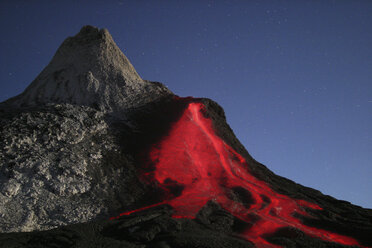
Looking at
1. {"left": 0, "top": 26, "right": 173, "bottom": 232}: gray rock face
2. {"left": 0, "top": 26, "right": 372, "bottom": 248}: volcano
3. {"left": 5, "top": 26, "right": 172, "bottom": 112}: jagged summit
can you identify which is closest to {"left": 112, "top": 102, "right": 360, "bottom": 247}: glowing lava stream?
{"left": 0, "top": 26, "right": 372, "bottom": 248}: volcano

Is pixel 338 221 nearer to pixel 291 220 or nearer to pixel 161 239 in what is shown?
pixel 291 220

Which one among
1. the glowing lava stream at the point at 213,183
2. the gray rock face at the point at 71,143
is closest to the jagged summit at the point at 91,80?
the gray rock face at the point at 71,143

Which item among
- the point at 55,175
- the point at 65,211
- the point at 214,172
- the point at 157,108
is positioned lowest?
the point at 65,211

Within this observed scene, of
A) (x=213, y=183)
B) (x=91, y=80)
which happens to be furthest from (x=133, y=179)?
(x=91, y=80)

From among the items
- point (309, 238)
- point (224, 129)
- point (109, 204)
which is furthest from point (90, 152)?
point (309, 238)

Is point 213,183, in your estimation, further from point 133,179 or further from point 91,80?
point 91,80
